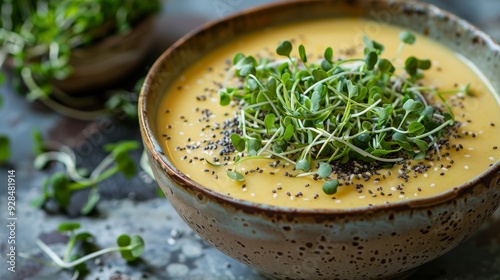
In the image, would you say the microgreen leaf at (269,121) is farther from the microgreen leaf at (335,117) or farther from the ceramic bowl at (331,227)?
the ceramic bowl at (331,227)

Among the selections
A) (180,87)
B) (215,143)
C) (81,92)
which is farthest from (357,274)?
(81,92)

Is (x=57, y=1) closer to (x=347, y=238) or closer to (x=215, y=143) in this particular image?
(x=215, y=143)

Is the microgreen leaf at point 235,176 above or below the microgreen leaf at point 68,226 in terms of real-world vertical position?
above

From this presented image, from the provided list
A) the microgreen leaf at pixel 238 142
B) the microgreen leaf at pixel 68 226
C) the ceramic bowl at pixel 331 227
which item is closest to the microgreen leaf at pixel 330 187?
the ceramic bowl at pixel 331 227

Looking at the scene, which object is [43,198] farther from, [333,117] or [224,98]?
[333,117]

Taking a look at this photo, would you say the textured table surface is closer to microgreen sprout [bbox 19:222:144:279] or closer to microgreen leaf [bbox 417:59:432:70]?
microgreen sprout [bbox 19:222:144:279]

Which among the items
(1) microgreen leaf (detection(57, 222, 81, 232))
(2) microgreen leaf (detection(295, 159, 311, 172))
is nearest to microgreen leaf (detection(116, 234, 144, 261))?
(1) microgreen leaf (detection(57, 222, 81, 232))

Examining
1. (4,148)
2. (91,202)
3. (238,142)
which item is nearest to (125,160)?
(91,202)
